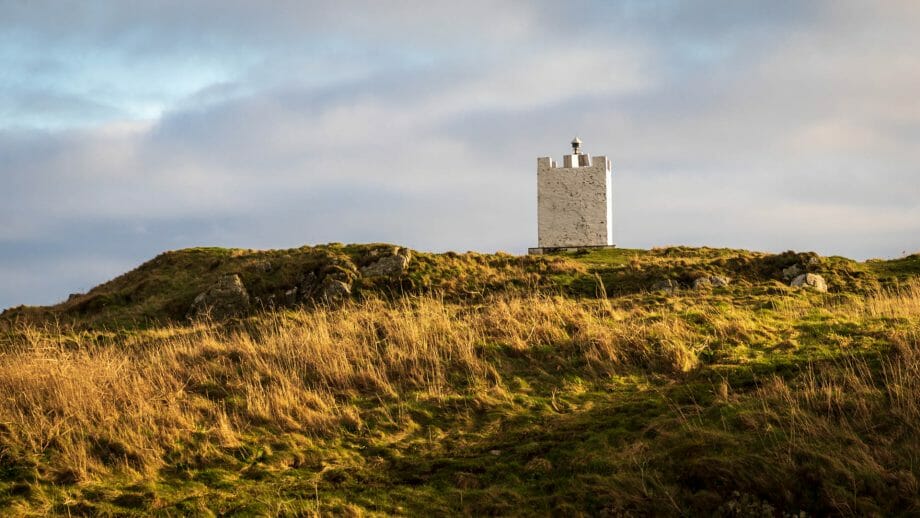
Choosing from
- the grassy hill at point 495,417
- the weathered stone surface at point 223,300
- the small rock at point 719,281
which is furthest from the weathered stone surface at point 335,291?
the small rock at point 719,281

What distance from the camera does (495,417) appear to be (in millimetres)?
10086

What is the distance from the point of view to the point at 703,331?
13.9 meters

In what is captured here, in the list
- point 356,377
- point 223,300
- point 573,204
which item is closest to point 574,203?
point 573,204

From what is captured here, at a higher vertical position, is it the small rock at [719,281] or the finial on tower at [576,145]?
the finial on tower at [576,145]

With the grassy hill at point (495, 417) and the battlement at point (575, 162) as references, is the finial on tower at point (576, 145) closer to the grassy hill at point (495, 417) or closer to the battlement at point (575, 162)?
the battlement at point (575, 162)

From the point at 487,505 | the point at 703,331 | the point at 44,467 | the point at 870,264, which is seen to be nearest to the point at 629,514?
the point at 487,505

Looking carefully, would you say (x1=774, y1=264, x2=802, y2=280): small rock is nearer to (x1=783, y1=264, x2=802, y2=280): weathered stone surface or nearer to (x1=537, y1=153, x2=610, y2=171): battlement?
(x1=783, y1=264, x2=802, y2=280): weathered stone surface

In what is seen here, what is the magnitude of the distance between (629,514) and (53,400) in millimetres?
7729

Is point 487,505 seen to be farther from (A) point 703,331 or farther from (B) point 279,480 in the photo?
(A) point 703,331

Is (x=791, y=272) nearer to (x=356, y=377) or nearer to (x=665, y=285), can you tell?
(x=665, y=285)

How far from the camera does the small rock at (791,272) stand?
1013 inches

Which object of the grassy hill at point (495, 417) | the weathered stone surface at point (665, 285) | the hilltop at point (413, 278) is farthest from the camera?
the hilltop at point (413, 278)

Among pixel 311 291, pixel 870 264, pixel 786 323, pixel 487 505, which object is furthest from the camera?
pixel 870 264

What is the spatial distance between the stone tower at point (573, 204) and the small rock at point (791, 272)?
19248mm
